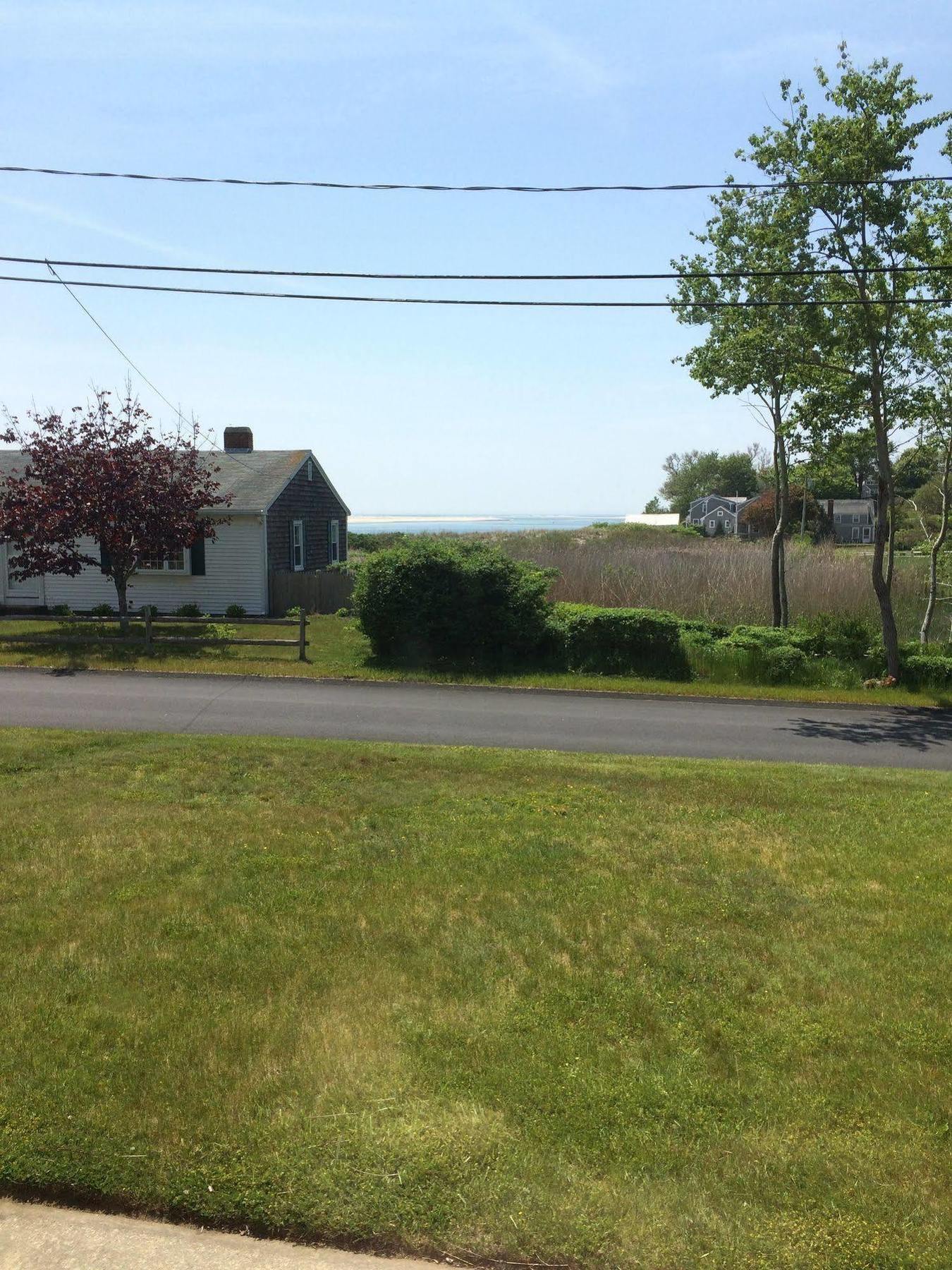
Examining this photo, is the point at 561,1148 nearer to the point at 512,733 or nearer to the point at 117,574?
the point at 512,733

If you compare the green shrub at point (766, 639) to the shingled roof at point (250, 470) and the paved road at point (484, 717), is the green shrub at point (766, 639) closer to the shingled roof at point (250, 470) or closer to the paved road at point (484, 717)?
the paved road at point (484, 717)

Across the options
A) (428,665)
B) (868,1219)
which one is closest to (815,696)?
(428,665)

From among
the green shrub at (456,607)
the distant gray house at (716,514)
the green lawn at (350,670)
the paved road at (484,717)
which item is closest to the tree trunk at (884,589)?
→ the green lawn at (350,670)

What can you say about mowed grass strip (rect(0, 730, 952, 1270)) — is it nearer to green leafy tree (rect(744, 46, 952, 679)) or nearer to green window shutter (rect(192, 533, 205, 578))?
green leafy tree (rect(744, 46, 952, 679))

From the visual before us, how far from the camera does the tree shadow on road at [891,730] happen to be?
48.3ft

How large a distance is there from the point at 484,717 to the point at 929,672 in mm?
9192

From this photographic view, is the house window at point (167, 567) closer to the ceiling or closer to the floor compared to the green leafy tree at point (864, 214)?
closer to the floor

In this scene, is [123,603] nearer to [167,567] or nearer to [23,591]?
[167,567]

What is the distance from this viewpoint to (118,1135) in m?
4.33

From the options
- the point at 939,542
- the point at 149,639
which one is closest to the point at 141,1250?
the point at 149,639

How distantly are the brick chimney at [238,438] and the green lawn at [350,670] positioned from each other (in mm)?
13807

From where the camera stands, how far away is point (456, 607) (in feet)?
67.9

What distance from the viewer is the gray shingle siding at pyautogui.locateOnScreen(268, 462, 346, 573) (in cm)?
3139

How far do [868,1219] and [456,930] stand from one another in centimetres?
309
